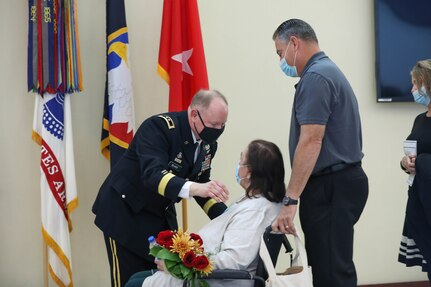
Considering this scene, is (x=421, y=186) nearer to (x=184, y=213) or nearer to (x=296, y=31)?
(x=296, y=31)

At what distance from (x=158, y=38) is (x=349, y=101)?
6.07 ft

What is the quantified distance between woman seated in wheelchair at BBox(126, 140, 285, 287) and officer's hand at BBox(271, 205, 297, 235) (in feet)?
0.15

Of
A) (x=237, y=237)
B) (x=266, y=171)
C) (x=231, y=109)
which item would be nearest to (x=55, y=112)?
(x=231, y=109)

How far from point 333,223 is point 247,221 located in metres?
0.39

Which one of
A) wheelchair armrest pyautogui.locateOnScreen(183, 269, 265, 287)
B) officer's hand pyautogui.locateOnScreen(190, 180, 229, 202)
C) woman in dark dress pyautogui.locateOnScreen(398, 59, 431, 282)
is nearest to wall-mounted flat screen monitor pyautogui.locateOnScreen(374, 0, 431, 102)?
woman in dark dress pyautogui.locateOnScreen(398, 59, 431, 282)

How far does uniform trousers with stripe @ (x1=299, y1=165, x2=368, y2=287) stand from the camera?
7.90 ft

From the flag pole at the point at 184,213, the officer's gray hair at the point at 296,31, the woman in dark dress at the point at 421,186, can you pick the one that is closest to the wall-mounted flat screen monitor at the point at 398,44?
the woman in dark dress at the point at 421,186

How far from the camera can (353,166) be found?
8.11 ft

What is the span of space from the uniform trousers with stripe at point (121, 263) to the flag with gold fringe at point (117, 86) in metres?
1.13

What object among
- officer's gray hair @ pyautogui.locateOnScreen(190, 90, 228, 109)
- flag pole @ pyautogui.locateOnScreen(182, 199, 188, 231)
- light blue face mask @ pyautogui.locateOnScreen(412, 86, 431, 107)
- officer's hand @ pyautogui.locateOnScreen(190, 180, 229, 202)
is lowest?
flag pole @ pyautogui.locateOnScreen(182, 199, 188, 231)

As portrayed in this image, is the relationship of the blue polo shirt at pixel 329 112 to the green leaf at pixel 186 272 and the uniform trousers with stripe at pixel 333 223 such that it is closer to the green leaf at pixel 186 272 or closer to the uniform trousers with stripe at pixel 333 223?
the uniform trousers with stripe at pixel 333 223

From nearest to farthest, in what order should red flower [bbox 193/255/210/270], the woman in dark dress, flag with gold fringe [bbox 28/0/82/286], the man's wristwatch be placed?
red flower [bbox 193/255/210/270] → the man's wristwatch → the woman in dark dress → flag with gold fringe [bbox 28/0/82/286]

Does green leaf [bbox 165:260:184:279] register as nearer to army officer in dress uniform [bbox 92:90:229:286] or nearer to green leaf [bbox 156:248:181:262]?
green leaf [bbox 156:248:181:262]

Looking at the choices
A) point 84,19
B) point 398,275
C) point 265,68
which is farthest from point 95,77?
point 398,275
